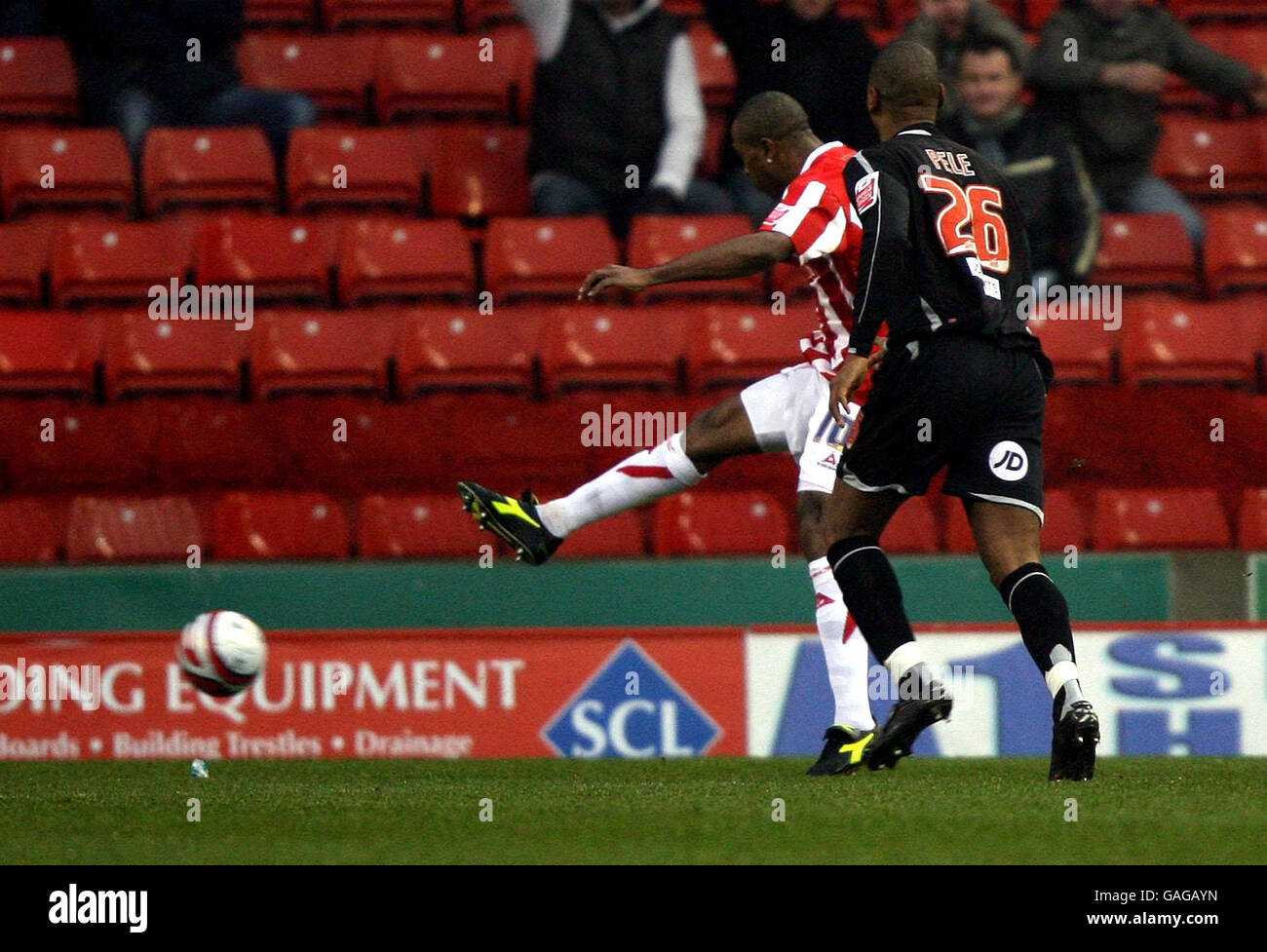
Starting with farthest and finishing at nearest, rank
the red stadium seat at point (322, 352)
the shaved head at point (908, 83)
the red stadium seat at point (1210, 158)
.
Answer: the red stadium seat at point (1210, 158)
the red stadium seat at point (322, 352)
the shaved head at point (908, 83)

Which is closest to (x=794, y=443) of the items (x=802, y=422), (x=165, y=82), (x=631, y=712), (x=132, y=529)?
(x=802, y=422)

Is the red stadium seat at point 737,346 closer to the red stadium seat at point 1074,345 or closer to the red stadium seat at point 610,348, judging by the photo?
the red stadium seat at point 610,348

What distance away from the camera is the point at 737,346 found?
1057 centimetres

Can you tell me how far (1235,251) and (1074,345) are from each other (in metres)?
1.49

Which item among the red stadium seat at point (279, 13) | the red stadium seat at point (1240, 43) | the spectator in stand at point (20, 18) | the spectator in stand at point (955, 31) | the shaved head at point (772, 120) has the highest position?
the red stadium seat at point (279, 13)

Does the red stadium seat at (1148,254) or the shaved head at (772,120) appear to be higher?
the red stadium seat at (1148,254)

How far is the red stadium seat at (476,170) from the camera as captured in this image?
39.7ft

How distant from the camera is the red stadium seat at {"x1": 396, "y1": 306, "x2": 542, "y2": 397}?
34.7 feet

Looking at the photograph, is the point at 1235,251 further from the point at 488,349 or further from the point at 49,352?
the point at 49,352

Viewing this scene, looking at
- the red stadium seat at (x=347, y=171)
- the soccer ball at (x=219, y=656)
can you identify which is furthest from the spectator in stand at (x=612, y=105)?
the soccer ball at (x=219, y=656)

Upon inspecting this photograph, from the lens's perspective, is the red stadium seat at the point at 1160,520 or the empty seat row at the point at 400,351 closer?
the red stadium seat at the point at 1160,520

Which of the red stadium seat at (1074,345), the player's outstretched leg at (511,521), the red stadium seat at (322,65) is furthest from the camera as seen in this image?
the red stadium seat at (322,65)

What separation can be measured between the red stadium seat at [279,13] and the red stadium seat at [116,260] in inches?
96.4
